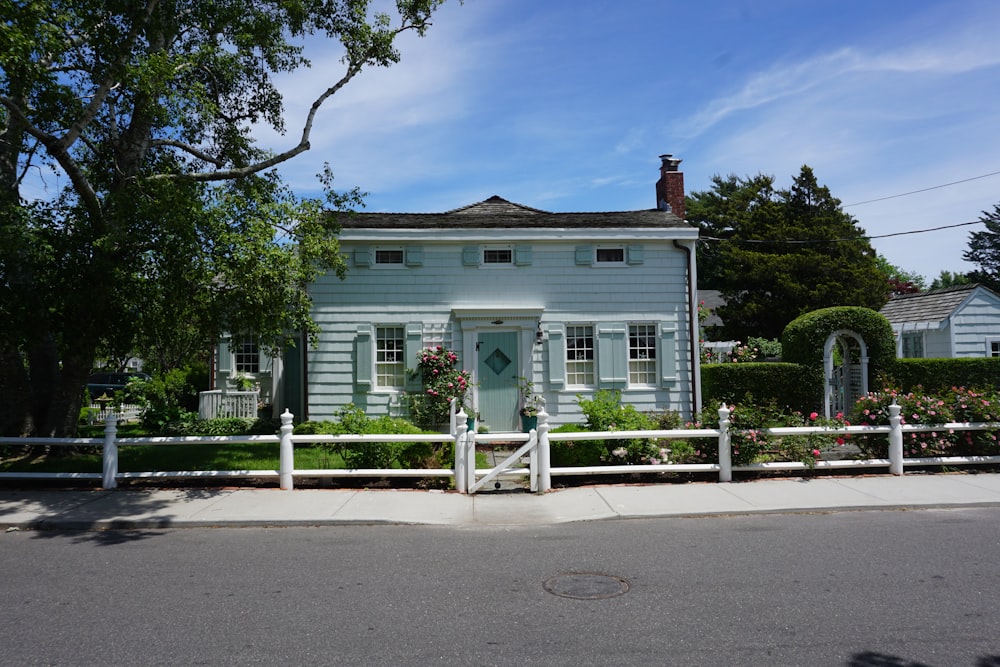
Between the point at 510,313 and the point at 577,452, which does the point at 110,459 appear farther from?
the point at 510,313

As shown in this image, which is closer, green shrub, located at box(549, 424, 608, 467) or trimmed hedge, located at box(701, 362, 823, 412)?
green shrub, located at box(549, 424, 608, 467)

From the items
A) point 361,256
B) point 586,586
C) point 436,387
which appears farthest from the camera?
point 361,256

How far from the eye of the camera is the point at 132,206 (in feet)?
31.2

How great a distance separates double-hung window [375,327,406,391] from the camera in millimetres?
14852

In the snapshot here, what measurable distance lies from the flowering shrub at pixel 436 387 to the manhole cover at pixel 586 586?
8.36m

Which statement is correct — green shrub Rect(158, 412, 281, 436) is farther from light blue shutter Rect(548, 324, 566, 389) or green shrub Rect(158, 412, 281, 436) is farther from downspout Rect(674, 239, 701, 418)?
downspout Rect(674, 239, 701, 418)

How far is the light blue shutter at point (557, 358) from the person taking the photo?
1480 centimetres

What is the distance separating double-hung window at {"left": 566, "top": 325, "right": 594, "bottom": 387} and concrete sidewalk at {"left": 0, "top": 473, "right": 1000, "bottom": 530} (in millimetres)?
5538

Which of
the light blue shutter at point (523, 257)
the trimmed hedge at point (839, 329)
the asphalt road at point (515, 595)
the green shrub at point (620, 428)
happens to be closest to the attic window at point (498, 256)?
the light blue shutter at point (523, 257)

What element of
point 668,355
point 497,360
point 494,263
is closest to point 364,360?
point 497,360

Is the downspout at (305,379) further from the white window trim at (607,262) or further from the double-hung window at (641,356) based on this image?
the double-hung window at (641,356)

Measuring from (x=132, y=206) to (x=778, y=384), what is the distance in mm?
13003

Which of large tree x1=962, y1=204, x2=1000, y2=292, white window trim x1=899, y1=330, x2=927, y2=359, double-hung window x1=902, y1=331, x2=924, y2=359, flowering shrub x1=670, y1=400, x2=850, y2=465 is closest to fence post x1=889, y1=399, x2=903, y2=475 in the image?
flowering shrub x1=670, y1=400, x2=850, y2=465

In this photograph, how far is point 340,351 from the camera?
14.8 m
